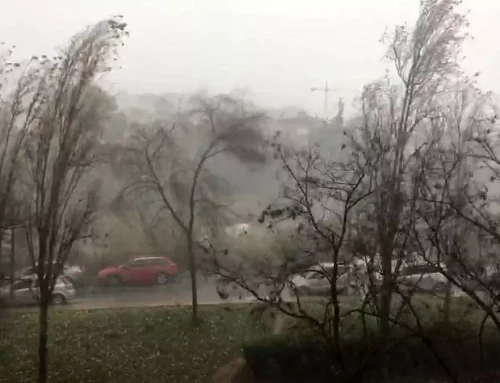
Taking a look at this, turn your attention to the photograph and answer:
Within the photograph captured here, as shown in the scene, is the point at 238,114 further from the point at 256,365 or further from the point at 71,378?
the point at 71,378

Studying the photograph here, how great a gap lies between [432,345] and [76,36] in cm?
247

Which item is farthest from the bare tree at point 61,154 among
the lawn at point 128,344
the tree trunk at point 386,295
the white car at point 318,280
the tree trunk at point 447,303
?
the tree trunk at point 447,303

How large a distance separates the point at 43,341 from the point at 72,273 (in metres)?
0.48

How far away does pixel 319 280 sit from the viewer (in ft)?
10.9

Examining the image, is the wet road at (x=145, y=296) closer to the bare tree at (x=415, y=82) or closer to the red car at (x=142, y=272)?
the red car at (x=142, y=272)

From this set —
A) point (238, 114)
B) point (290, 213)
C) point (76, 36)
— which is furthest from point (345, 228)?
point (76, 36)

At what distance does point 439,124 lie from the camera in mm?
3740

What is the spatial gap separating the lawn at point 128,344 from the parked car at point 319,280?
62cm

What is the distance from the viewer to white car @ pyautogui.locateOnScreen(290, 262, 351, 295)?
10.1 ft

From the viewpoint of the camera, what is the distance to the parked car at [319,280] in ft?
10.1

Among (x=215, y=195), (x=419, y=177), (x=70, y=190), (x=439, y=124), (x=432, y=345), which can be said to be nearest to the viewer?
(x=432, y=345)

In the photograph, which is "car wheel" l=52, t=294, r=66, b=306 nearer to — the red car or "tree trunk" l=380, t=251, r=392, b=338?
the red car

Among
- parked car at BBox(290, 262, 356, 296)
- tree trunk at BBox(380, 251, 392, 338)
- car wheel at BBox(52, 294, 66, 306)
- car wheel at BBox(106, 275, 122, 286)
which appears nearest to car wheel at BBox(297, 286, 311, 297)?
parked car at BBox(290, 262, 356, 296)

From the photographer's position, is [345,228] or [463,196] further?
[463,196]
